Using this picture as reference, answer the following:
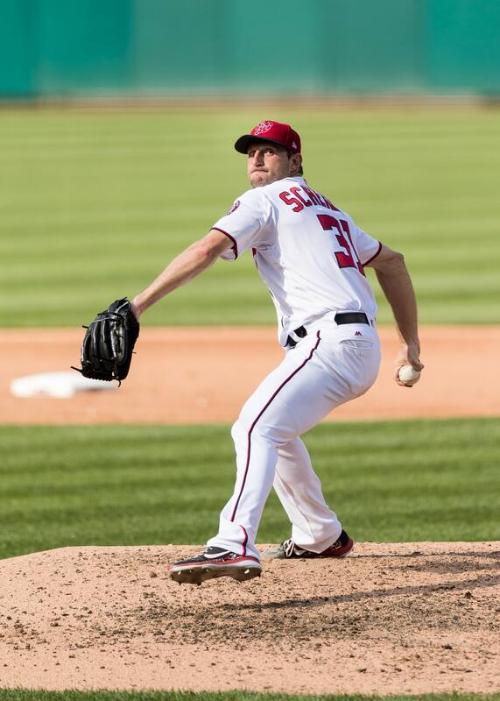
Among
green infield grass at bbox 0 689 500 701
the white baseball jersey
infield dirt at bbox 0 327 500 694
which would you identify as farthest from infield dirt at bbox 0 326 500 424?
green infield grass at bbox 0 689 500 701

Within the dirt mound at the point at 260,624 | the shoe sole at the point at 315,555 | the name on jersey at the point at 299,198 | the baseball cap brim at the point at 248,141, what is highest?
the baseball cap brim at the point at 248,141

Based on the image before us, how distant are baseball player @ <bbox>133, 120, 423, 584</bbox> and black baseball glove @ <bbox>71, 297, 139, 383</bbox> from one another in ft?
0.19

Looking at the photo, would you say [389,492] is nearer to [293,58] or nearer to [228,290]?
[228,290]

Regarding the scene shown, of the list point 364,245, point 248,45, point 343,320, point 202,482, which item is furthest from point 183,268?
point 248,45

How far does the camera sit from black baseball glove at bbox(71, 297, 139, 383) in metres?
4.69

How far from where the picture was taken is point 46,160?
93.1ft

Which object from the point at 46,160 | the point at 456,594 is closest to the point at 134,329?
the point at 456,594

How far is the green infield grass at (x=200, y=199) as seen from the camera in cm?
1470

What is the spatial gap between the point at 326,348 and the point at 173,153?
25.0 meters

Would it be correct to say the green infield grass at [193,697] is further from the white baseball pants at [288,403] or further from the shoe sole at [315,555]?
the shoe sole at [315,555]

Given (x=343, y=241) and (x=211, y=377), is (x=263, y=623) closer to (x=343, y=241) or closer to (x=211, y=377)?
(x=343, y=241)

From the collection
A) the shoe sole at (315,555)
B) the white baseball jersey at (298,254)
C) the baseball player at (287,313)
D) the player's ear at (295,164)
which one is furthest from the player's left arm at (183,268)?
the shoe sole at (315,555)

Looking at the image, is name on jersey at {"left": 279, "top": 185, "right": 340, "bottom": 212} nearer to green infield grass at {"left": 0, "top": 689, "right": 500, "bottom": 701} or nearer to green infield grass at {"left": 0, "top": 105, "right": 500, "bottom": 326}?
green infield grass at {"left": 0, "top": 689, "right": 500, "bottom": 701}

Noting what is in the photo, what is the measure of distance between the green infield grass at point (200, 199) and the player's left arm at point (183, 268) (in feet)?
27.7
